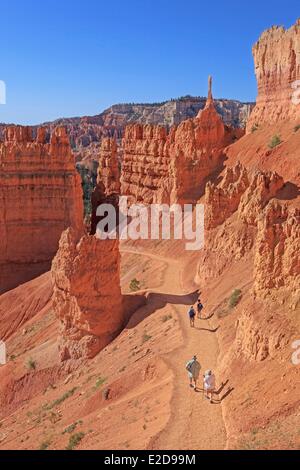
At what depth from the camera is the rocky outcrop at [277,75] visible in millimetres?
44906

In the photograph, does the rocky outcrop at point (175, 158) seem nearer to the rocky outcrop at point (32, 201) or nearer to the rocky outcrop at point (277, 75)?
the rocky outcrop at point (277, 75)

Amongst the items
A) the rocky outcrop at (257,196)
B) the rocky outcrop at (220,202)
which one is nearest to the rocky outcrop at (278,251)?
the rocky outcrop at (257,196)

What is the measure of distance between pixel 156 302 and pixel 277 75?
103ft

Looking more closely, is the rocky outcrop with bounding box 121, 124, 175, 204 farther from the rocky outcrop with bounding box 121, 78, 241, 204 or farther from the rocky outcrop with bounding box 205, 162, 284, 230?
the rocky outcrop with bounding box 205, 162, 284, 230

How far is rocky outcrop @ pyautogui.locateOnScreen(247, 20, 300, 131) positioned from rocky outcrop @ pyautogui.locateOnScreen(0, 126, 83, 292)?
19025 mm

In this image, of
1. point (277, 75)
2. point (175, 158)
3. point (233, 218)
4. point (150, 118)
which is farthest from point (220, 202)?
point (150, 118)

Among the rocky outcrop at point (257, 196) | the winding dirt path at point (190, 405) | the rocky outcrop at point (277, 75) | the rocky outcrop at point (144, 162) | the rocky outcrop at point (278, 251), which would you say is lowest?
the winding dirt path at point (190, 405)

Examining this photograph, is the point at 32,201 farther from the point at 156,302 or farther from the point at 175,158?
the point at 156,302

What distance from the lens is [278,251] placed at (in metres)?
16.0

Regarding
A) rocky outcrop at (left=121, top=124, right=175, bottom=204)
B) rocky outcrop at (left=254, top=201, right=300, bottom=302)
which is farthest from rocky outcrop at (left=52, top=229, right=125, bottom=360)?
rocky outcrop at (left=121, top=124, right=175, bottom=204)

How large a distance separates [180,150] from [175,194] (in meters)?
4.52

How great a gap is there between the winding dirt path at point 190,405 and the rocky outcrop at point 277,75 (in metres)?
27.3

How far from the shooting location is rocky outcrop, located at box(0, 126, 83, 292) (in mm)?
43469
